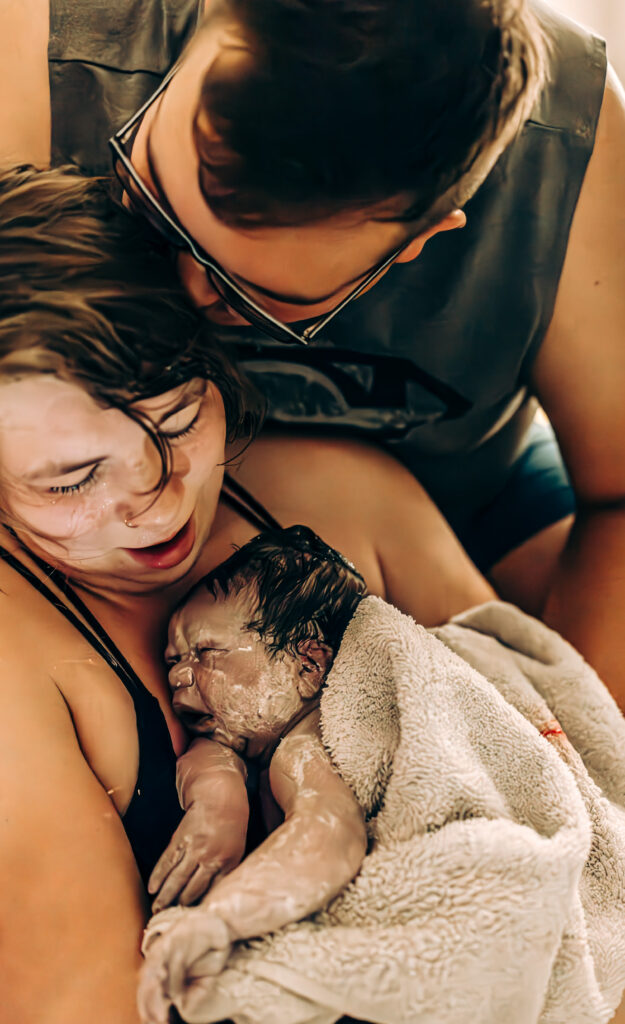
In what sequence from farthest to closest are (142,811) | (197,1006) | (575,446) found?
(575,446)
(142,811)
(197,1006)

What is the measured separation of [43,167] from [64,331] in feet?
0.63

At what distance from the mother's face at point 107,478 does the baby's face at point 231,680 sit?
0.06 meters

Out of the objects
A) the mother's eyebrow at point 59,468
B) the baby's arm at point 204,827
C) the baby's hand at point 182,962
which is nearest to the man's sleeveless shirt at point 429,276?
the mother's eyebrow at point 59,468

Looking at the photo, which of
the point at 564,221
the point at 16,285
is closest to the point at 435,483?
the point at 564,221

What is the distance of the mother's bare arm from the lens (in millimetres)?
464

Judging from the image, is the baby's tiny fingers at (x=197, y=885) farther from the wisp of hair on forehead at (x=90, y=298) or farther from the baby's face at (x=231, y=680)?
the wisp of hair on forehead at (x=90, y=298)

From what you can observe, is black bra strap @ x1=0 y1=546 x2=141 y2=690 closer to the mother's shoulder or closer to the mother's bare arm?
the mother's bare arm

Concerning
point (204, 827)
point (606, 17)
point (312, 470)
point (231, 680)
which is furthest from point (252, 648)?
point (606, 17)

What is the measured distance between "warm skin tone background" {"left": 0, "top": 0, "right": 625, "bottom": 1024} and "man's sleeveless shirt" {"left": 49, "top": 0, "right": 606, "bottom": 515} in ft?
0.07

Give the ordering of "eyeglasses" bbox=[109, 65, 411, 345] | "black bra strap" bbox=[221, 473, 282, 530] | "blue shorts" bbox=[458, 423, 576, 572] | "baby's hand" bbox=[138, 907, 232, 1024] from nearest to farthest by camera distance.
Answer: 1. "baby's hand" bbox=[138, 907, 232, 1024]
2. "eyeglasses" bbox=[109, 65, 411, 345]
3. "black bra strap" bbox=[221, 473, 282, 530]
4. "blue shorts" bbox=[458, 423, 576, 572]

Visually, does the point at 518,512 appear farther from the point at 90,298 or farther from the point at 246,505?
the point at 90,298

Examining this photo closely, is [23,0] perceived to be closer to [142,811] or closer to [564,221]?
[564,221]

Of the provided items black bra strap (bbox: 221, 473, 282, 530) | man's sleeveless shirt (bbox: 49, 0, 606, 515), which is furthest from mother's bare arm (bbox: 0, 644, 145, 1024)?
man's sleeveless shirt (bbox: 49, 0, 606, 515)

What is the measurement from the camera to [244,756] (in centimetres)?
62
